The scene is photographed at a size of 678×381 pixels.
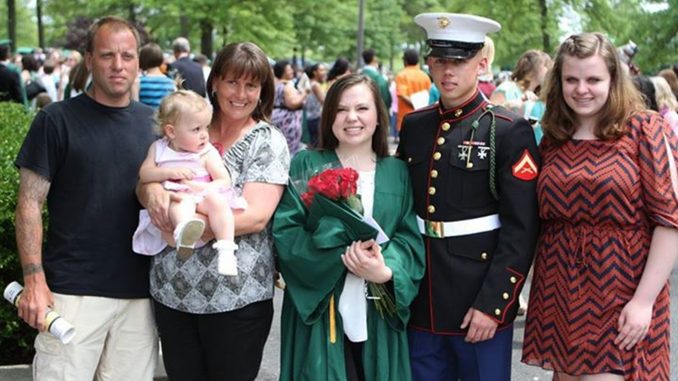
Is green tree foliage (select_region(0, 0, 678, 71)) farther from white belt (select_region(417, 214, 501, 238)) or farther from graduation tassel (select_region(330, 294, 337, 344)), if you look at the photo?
graduation tassel (select_region(330, 294, 337, 344))

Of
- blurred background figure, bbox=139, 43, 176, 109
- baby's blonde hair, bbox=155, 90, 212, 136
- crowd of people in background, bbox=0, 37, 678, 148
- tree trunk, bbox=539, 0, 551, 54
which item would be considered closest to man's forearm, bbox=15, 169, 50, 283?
baby's blonde hair, bbox=155, 90, 212, 136

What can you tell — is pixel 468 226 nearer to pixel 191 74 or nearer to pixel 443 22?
pixel 443 22

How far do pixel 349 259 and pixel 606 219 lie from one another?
0.98m

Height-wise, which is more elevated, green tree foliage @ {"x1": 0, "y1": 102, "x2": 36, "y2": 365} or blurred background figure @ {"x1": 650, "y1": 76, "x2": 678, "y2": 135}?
blurred background figure @ {"x1": 650, "y1": 76, "x2": 678, "y2": 135}

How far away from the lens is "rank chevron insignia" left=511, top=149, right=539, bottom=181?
3.28 metres

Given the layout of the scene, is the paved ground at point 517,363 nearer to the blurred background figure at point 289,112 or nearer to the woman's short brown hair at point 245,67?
the woman's short brown hair at point 245,67

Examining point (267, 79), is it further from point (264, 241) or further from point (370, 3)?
point (370, 3)

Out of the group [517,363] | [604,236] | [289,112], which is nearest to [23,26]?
[289,112]

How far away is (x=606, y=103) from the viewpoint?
3209mm

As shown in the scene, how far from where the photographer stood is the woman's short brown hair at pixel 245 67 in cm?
339

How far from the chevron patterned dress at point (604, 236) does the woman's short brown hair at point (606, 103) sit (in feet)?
0.15

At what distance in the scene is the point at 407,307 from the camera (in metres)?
3.39

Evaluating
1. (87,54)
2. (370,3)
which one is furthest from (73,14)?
(87,54)

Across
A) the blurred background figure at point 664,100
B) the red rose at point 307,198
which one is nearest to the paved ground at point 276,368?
the blurred background figure at point 664,100
